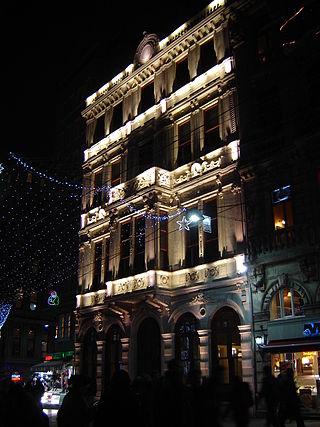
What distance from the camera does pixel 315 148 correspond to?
18.2 m

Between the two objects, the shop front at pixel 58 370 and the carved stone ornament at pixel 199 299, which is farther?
the shop front at pixel 58 370

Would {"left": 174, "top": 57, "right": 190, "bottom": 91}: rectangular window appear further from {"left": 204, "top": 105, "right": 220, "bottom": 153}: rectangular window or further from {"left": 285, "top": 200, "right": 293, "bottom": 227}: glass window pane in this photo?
{"left": 285, "top": 200, "right": 293, "bottom": 227}: glass window pane

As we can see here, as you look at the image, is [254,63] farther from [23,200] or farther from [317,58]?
[23,200]

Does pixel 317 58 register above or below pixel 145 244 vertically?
above

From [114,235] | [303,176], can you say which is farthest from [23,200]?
[303,176]

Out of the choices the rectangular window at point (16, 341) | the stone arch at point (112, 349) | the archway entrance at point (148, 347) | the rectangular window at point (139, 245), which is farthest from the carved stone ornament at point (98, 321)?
the rectangular window at point (16, 341)

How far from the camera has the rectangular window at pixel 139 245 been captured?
82.7 ft

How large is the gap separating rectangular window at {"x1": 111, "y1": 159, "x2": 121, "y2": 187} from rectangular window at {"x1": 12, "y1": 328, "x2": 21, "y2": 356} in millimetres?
31854

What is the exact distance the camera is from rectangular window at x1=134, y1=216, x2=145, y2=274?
82.7 feet

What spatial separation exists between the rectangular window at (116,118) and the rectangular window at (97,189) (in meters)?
3.10

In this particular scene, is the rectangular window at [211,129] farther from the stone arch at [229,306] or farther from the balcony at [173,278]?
the stone arch at [229,306]

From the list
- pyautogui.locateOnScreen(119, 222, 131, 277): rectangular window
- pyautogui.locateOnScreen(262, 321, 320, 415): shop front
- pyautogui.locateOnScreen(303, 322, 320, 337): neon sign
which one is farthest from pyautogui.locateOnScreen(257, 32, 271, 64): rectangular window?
pyautogui.locateOnScreen(262, 321, 320, 415): shop front

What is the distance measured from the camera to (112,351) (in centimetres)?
2661

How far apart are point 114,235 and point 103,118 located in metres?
9.69
